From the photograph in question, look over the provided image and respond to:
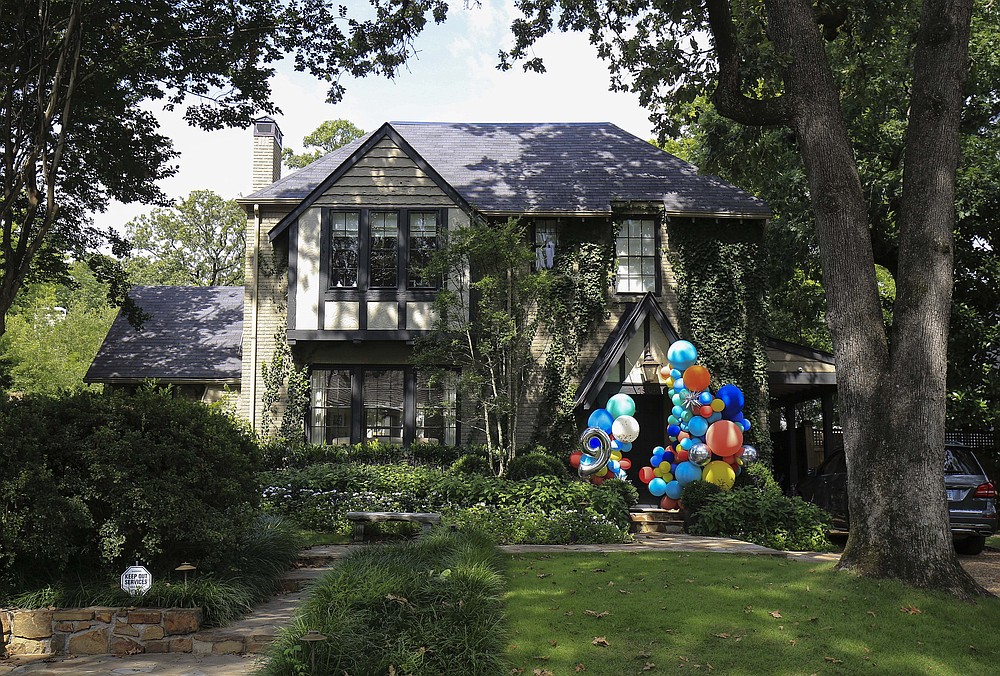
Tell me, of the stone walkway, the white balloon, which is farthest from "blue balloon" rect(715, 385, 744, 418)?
the stone walkway

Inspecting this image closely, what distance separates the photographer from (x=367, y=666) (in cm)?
595

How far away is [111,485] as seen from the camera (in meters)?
8.05

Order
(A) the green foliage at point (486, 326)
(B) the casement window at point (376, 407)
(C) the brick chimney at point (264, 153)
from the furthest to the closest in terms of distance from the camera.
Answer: (C) the brick chimney at point (264, 153) < (B) the casement window at point (376, 407) < (A) the green foliage at point (486, 326)

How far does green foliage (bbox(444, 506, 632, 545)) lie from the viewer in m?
12.3

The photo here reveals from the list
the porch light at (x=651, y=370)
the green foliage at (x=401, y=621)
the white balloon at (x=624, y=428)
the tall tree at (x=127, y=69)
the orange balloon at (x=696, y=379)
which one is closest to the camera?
the green foliage at (x=401, y=621)

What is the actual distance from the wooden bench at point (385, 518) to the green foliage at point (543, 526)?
0.88 ft

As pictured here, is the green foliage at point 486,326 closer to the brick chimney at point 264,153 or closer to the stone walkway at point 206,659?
the brick chimney at point 264,153

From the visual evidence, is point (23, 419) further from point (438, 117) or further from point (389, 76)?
point (438, 117)

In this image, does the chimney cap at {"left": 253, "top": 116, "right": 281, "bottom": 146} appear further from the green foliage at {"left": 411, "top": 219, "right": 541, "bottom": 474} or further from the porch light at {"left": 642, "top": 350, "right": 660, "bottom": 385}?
the porch light at {"left": 642, "top": 350, "right": 660, "bottom": 385}

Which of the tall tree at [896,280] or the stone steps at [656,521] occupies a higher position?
the tall tree at [896,280]

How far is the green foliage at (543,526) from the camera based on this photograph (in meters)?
12.3

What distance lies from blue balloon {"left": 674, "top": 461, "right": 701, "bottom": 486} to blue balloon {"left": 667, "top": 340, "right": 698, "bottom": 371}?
6.24 feet

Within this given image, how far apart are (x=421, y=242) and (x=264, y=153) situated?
5.45m

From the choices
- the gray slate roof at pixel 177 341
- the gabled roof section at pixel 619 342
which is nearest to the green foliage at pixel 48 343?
the gray slate roof at pixel 177 341
